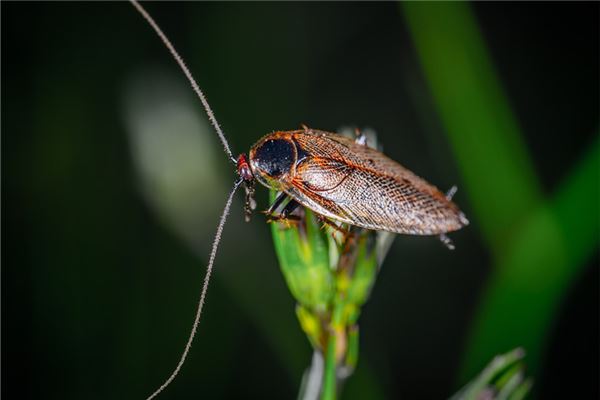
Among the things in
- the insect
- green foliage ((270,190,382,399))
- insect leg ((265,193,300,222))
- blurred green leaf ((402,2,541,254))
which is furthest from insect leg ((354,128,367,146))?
blurred green leaf ((402,2,541,254))

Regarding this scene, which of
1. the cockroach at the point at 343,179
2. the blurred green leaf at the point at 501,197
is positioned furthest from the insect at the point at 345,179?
the blurred green leaf at the point at 501,197

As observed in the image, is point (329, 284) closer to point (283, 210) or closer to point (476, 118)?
point (283, 210)

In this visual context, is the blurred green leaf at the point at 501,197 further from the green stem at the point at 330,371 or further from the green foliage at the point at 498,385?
the green stem at the point at 330,371

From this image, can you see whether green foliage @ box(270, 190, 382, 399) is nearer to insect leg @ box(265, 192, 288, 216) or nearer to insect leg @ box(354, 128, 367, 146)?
insect leg @ box(265, 192, 288, 216)

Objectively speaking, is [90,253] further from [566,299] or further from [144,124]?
[566,299]

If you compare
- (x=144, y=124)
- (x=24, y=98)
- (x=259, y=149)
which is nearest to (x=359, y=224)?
(x=259, y=149)

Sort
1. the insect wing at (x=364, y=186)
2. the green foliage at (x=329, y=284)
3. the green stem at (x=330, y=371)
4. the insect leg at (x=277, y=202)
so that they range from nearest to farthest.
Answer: the green stem at (x=330, y=371), the green foliage at (x=329, y=284), the insect leg at (x=277, y=202), the insect wing at (x=364, y=186)

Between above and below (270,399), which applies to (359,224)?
above

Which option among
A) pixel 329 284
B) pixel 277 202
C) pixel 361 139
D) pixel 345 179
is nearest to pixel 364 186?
pixel 345 179
